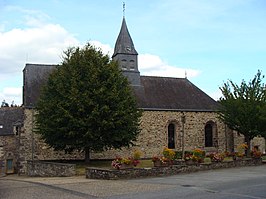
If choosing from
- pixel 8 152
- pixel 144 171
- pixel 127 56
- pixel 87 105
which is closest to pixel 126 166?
pixel 144 171

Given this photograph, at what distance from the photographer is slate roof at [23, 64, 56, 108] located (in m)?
28.7

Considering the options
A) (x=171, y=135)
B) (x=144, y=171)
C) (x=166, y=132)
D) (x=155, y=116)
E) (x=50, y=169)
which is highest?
(x=155, y=116)

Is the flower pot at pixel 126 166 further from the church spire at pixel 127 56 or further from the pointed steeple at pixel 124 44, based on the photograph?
the pointed steeple at pixel 124 44

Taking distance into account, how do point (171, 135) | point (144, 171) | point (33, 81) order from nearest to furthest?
point (144, 171)
point (33, 81)
point (171, 135)

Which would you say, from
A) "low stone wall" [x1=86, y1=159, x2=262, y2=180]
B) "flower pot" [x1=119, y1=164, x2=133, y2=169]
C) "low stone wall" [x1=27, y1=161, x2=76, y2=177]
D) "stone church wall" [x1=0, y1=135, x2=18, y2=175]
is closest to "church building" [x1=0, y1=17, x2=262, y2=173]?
"stone church wall" [x1=0, y1=135, x2=18, y2=175]

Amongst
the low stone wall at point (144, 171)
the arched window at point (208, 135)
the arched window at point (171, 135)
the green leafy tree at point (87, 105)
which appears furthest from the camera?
the arched window at point (208, 135)

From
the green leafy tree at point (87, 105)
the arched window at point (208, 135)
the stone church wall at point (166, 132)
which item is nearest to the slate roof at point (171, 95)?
the stone church wall at point (166, 132)

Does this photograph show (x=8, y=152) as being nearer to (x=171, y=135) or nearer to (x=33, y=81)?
(x=33, y=81)

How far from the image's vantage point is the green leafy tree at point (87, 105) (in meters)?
22.0

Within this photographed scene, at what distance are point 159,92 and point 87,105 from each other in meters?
12.5

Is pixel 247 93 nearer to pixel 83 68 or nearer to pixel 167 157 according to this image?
pixel 167 157

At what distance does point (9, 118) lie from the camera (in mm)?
33344

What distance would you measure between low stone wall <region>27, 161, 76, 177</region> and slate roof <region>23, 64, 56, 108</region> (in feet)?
19.5

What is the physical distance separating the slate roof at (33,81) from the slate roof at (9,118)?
3.41 metres
